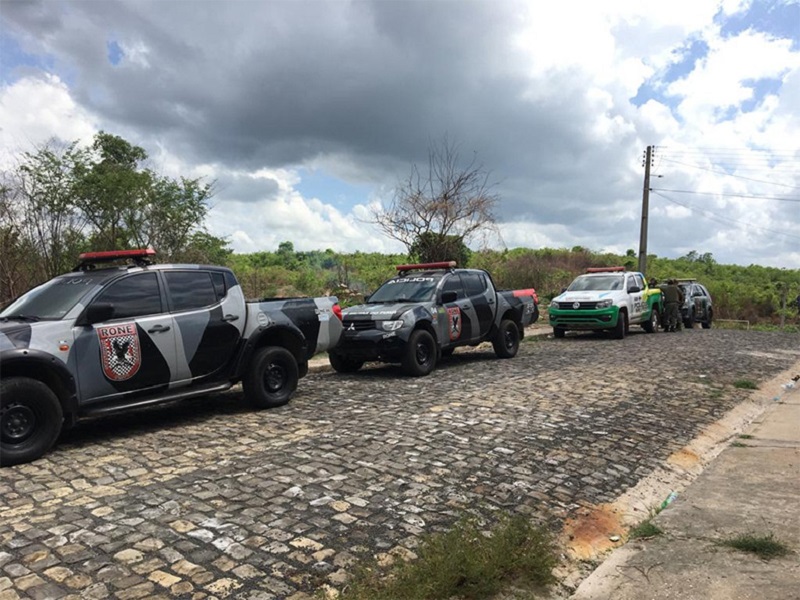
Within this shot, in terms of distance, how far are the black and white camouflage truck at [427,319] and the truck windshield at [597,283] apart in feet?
19.2

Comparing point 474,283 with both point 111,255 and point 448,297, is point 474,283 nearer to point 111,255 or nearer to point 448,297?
point 448,297

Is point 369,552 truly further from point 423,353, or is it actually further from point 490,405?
point 423,353

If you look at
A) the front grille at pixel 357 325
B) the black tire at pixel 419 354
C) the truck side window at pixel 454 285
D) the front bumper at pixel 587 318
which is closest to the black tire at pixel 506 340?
the truck side window at pixel 454 285

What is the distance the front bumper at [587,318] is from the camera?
56.2 ft

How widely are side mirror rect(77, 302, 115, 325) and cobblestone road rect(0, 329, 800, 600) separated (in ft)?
3.96

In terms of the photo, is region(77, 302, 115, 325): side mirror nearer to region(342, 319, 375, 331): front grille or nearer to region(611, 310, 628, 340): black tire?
region(342, 319, 375, 331): front grille

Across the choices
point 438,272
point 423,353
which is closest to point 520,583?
point 423,353

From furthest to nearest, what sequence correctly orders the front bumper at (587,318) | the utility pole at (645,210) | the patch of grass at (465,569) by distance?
Answer: the utility pole at (645,210), the front bumper at (587,318), the patch of grass at (465,569)

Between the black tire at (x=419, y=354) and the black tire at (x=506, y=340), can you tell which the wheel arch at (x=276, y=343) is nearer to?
the black tire at (x=419, y=354)

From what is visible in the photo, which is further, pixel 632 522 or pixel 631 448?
pixel 631 448

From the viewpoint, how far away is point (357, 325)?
1030cm

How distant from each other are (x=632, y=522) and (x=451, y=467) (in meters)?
1.49

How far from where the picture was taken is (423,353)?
10.5 m

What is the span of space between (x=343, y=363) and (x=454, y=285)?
8.32 ft
